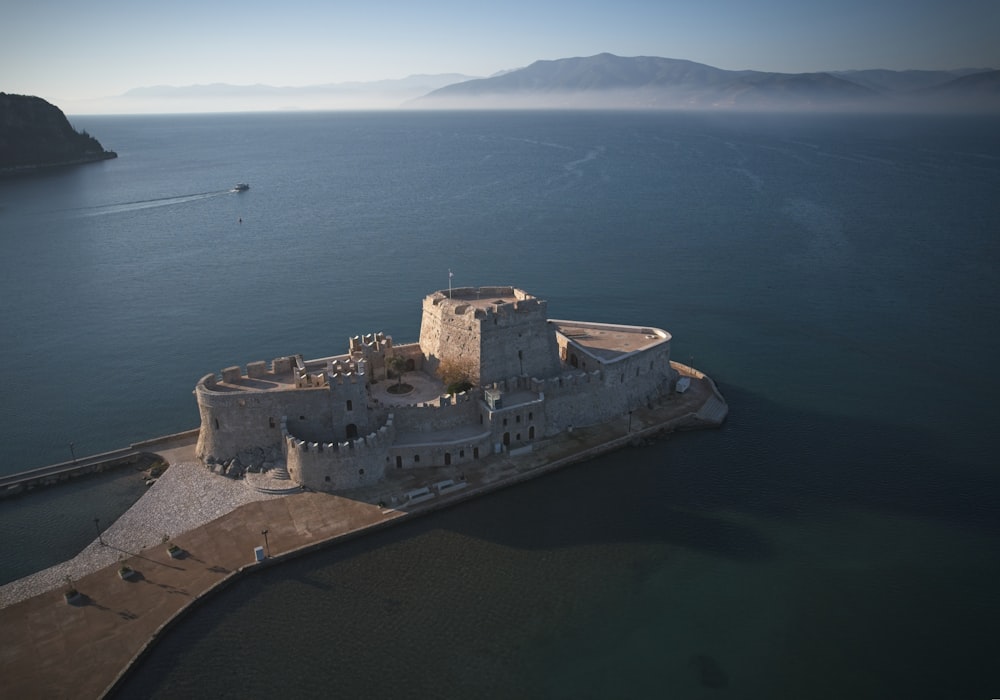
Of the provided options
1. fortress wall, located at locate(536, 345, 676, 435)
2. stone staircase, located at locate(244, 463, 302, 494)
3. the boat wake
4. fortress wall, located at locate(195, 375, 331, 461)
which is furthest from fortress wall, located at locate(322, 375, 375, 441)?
the boat wake

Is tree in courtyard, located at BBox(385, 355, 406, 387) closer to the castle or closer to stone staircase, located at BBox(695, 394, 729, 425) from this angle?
the castle

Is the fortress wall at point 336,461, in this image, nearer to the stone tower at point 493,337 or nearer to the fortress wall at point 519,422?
the fortress wall at point 519,422

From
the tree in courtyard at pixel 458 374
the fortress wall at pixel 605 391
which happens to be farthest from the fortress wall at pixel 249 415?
the fortress wall at pixel 605 391

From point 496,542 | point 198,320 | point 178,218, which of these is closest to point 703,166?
point 178,218

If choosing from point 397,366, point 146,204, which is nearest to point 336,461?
point 397,366

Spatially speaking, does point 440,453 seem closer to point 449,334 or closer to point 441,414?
point 441,414

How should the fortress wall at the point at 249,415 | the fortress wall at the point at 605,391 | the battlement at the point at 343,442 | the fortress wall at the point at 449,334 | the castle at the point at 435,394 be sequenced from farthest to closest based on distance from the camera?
the fortress wall at the point at 605,391
the fortress wall at the point at 449,334
the castle at the point at 435,394
the fortress wall at the point at 249,415
the battlement at the point at 343,442
